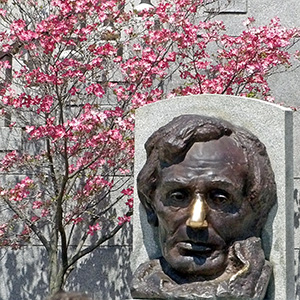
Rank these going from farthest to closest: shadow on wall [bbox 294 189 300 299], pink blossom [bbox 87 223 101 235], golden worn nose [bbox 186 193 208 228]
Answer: shadow on wall [bbox 294 189 300 299]
pink blossom [bbox 87 223 101 235]
golden worn nose [bbox 186 193 208 228]

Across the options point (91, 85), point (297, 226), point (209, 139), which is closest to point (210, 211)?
point (209, 139)

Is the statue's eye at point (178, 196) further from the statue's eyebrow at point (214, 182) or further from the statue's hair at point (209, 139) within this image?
the statue's hair at point (209, 139)

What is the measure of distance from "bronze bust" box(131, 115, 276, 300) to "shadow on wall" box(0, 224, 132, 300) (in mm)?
3151

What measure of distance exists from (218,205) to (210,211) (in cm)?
6

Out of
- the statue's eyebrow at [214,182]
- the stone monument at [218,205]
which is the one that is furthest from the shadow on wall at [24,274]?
the statue's eyebrow at [214,182]

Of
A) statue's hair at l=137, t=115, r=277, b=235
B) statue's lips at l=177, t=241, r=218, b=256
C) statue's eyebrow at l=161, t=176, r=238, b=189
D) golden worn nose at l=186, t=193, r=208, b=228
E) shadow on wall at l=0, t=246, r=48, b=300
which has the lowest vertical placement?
shadow on wall at l=0, t=246, r=48, b=300

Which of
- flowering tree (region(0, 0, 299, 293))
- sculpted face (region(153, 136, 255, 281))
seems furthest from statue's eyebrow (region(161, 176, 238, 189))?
flowering tree (region(0, 0, 299, 293))

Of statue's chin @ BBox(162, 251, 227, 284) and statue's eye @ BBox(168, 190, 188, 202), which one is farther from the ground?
statue's eye @ BBox(168, 190, 188, 202)

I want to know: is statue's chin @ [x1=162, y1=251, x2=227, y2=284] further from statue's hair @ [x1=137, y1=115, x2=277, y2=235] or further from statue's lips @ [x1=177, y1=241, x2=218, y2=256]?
statue's hair @ [x1=137, y1=115, x2=277, y2=235]

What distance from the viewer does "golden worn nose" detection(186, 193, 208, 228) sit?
396 cm

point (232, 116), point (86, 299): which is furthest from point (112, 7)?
point (86, 299)

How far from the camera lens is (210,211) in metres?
4.03

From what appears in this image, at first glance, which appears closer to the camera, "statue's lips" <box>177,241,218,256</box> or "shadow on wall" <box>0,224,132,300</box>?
"statue's lips" <box>177,241,218,256</box>

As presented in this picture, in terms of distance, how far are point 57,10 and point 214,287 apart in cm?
406
